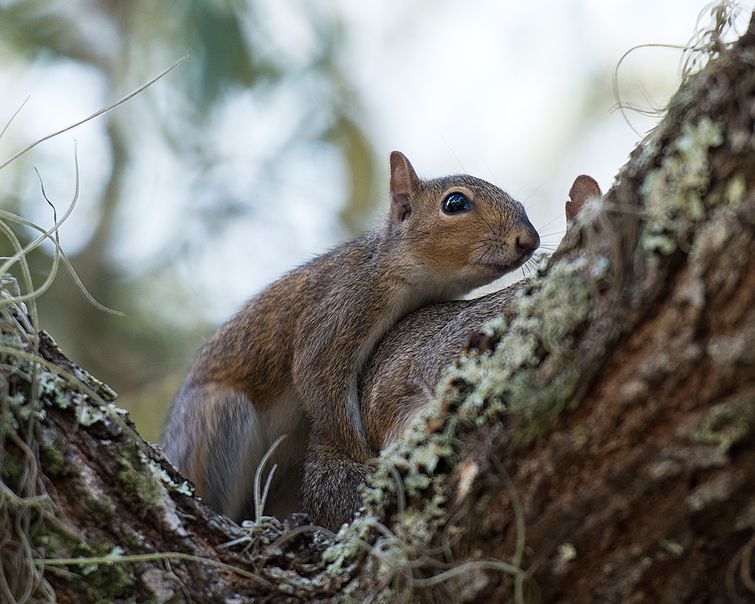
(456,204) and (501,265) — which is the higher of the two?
→ (456,204)

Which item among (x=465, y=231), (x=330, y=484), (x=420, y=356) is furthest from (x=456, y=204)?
(x=330, y=484)

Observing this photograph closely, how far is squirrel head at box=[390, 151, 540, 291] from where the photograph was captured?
4426mm

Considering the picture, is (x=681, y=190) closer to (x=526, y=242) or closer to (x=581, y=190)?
(x=581, y=190)

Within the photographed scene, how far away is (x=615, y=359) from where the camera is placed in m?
2.05

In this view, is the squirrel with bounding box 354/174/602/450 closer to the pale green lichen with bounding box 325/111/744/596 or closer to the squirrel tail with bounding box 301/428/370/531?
the squirrel tail with bounding box 301/428/370/531

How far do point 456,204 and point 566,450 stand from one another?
2.71m

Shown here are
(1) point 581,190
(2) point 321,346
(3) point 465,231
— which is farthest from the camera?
(3) point 465,231

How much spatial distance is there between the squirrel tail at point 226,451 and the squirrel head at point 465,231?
1091 mm

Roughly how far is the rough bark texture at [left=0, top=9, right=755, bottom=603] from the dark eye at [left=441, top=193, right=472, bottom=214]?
2208 millimetres

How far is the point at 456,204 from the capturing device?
4676mm

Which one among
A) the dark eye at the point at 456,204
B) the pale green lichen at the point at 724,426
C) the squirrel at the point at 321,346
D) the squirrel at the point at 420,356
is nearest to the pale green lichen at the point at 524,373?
the pale green lichen at the point at 724,426

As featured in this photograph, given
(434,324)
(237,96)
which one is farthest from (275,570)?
(237,96)

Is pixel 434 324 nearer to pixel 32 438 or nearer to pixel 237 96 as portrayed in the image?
pixel 32 438

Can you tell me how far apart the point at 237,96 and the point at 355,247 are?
113 inches
